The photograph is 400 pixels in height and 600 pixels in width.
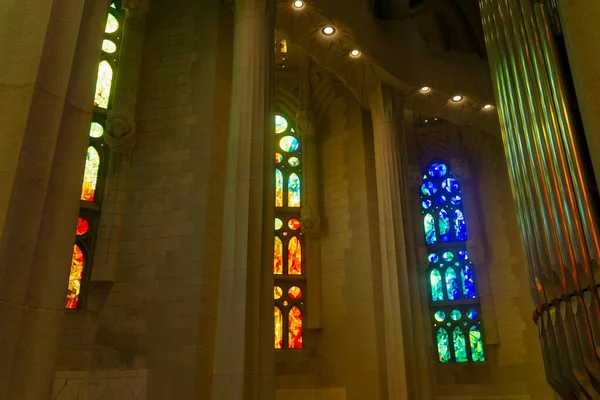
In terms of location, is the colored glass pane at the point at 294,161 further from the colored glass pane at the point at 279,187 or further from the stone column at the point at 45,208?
the stone column at the point at 45,208

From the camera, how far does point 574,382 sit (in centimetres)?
594

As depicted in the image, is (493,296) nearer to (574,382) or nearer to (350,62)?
(350,62)

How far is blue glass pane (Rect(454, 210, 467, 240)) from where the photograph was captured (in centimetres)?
1742

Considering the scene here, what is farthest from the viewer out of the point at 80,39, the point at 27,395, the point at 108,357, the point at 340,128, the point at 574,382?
the point at 340,128

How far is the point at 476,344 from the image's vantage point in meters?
16.1

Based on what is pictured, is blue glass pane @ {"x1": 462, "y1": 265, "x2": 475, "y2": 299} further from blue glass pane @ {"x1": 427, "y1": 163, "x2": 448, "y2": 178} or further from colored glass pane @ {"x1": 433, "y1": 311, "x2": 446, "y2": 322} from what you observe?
blue glass pane @ {"x1": 427, "y1": 163, "x2": 448, "y2": 178}

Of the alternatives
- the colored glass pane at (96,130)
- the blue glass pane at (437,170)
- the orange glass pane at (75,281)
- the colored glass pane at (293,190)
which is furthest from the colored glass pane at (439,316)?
the colored glass pane at (96,130)

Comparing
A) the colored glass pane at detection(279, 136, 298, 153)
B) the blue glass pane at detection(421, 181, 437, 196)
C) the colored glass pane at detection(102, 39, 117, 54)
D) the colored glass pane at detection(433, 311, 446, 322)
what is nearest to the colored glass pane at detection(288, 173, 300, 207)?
the colored glass pane at detection(279, 136, 298, 153)

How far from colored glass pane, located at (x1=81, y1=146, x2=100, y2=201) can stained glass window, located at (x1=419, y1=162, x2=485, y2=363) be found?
35.6 ft

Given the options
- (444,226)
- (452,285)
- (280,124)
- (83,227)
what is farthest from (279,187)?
(83,227)

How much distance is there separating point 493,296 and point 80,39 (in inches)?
592

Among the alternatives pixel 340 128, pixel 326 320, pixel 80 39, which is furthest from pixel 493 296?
pixel 80 39

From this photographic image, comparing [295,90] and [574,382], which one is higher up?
[295,90]

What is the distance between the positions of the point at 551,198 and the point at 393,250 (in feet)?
19.3
